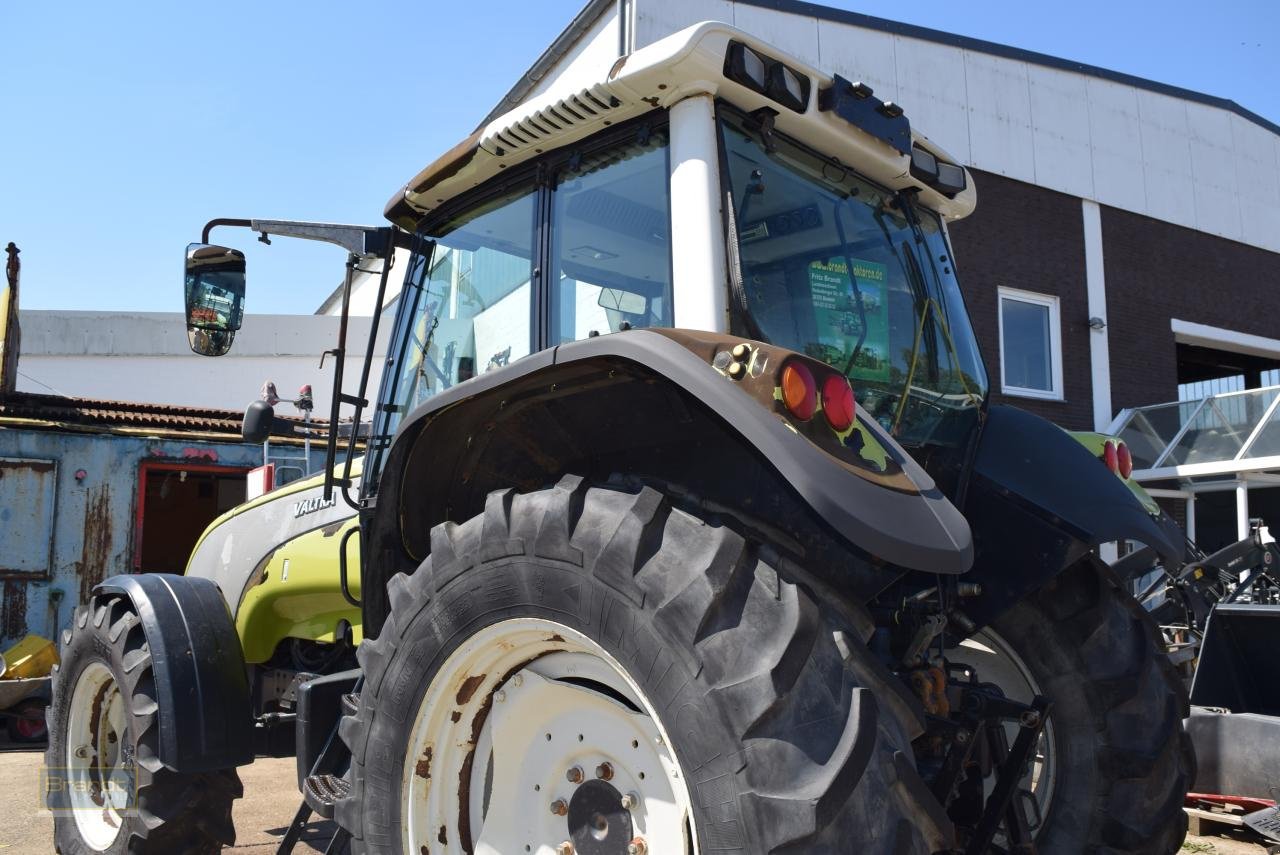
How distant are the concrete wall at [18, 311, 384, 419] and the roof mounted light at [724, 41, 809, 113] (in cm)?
2252

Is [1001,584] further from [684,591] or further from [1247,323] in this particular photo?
[1247,323]

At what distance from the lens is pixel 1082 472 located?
10.1 ft

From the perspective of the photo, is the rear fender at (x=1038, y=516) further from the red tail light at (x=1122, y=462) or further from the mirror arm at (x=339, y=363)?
the mirror arm at (x=339, y=363)

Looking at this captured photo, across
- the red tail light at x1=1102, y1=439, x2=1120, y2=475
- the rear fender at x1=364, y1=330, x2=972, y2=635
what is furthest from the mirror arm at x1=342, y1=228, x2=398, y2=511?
the red tail light at x1=1102, y1=439, x2=1120, y2=475

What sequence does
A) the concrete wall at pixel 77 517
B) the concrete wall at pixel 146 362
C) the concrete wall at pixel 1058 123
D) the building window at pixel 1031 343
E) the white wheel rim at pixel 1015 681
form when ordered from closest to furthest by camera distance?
1. the white wheel rim at pixel 1015 681
2. the concrete wall at pixel 77 517
3. the concrete wall at pixel 1058 123
4. the building window at pixel 1031 343
5. the concrete wall at pixel 146 362

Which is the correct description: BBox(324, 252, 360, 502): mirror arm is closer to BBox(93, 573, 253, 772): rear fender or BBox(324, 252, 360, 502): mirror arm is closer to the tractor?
the tractor

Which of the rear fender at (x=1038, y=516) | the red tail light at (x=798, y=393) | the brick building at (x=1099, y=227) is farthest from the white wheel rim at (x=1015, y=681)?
the brick building at (x=1099, y=227)

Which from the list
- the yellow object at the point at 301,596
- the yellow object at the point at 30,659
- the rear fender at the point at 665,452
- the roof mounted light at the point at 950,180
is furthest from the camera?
the yellow object at the point at 30,659

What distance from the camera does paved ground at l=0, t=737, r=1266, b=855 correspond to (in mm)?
4773

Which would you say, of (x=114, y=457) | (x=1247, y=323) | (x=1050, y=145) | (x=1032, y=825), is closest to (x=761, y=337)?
(x=1032, y=825)

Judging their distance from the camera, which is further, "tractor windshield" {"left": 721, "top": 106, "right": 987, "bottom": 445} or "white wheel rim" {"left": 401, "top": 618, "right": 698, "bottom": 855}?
"tractor windshield" {"left": 721, "top": 106, "right": 987, "bottom": 445}

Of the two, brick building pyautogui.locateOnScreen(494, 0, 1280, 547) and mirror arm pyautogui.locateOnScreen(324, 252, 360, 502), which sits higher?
brick building pyautogui.locateOnScreen(494, 0, 1280, 547)

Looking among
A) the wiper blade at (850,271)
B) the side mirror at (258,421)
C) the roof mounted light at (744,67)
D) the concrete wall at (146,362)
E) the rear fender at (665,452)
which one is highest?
the concrete wall at (146,362)

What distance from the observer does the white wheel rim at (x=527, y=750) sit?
2.32 meters
